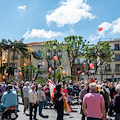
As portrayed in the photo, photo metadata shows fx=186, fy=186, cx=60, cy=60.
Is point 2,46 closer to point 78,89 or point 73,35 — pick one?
point 73,35

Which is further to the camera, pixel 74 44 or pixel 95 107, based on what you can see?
pixel 74 44

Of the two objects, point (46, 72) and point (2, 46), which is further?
point (46, 72)

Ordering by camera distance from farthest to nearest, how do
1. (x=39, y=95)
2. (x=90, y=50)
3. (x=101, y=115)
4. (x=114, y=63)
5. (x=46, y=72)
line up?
(x=114, y=63) → (x=46, y=72) → (x=90, y=50) → (x=39, y=95) → (x=101, y=115)

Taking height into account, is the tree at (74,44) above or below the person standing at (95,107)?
above

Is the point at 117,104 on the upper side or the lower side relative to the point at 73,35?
lower

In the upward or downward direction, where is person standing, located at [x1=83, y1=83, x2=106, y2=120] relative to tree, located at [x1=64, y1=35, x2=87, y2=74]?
downward

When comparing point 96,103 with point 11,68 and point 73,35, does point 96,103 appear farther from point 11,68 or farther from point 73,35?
point 11,68

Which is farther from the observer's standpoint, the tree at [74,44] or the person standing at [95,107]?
the tree at [74,44]

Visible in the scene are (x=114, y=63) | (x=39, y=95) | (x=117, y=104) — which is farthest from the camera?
(x=114, y=63)

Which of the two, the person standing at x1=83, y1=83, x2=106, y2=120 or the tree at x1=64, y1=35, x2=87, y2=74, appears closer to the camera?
the person standing at x1=83, y1=83, x2=106, y2=120

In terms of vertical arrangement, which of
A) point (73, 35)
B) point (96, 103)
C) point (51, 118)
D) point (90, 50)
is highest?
point (73, 35)

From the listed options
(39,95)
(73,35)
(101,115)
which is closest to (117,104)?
(101,115)

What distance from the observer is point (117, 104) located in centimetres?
511

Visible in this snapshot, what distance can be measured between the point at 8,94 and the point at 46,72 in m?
41.9
